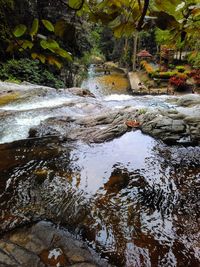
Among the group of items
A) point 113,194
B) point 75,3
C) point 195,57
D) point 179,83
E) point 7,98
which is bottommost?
point 179,83

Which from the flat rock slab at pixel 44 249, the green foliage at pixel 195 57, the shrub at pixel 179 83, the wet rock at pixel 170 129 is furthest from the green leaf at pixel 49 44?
the shrub at pixel 179 83

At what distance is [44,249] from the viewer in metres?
3.63

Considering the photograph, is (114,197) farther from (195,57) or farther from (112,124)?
(195,57)

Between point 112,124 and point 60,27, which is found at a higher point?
point 60,27

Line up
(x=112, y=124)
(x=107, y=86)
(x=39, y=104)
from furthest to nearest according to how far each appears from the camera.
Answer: (x=107, y=86) → (x=39, y=104) → (x=112, y=124)

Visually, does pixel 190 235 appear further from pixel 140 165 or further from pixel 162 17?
pixel 162 17

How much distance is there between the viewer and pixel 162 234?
402 cm

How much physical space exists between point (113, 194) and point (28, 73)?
1455 cm

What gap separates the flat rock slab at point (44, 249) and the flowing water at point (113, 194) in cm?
18

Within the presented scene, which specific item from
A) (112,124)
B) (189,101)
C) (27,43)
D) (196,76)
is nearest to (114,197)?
(27,43)

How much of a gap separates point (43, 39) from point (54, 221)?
11.5 feet

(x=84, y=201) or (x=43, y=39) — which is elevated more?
(x=43, y=39)

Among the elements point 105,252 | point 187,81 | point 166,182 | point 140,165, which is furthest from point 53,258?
point 187,81

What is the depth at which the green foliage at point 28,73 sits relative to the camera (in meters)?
→ 16.8
